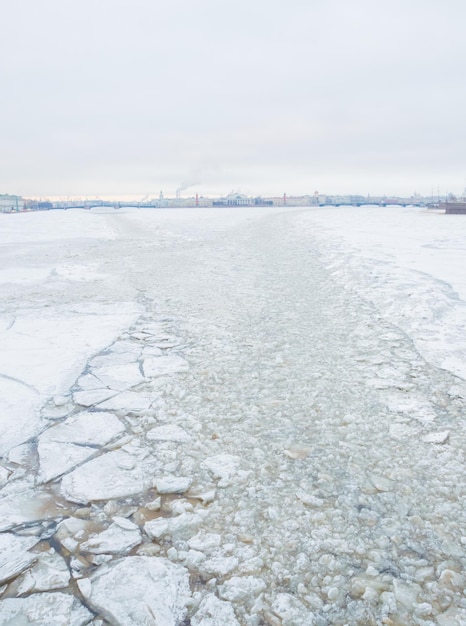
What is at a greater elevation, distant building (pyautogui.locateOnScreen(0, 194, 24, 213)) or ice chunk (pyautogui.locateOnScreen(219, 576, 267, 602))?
distant building (pyautogui.locateOnScreen(0, 194, 24, 213))

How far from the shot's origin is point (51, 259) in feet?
40.7

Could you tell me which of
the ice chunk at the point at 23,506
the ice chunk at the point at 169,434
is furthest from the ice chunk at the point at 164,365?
the ice chunk at the point at 23,506

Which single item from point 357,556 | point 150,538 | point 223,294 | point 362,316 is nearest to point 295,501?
point 357,556

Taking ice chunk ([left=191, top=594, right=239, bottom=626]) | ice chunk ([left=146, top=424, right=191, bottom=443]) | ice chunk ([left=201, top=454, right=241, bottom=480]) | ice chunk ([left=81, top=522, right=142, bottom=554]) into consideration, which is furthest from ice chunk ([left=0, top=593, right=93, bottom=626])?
ice chunk ([left=146, top=424, right=191, bottom=443])

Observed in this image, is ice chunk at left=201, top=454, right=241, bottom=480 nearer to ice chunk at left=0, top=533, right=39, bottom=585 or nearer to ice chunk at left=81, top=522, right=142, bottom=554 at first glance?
ice chunk at left=81, top=522, right=142, bottom=554

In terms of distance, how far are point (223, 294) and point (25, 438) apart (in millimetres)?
4919

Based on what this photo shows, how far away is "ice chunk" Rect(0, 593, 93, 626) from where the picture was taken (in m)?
1.68

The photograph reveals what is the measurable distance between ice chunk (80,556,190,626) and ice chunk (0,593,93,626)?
0.06 metres

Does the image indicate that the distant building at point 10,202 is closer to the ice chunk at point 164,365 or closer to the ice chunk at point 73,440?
the ice chunk at point 164,365

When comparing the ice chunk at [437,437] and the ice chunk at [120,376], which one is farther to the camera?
the ice chunk at [120,376]

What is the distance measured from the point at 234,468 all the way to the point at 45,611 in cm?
122

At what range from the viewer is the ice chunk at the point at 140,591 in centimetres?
171

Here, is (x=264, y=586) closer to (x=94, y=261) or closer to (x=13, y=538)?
(x=13, y=538)

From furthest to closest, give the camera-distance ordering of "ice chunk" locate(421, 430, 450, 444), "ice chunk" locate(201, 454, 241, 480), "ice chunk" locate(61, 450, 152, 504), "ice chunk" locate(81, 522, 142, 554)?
"ice chunk" locate(421, 430, 450, 444), "ice chunk" locate(201, 454, 241, 480), "ice chunk" locate(61, 450, 152, 504), "ice chunk" locate(81, 522, 142, 554)
